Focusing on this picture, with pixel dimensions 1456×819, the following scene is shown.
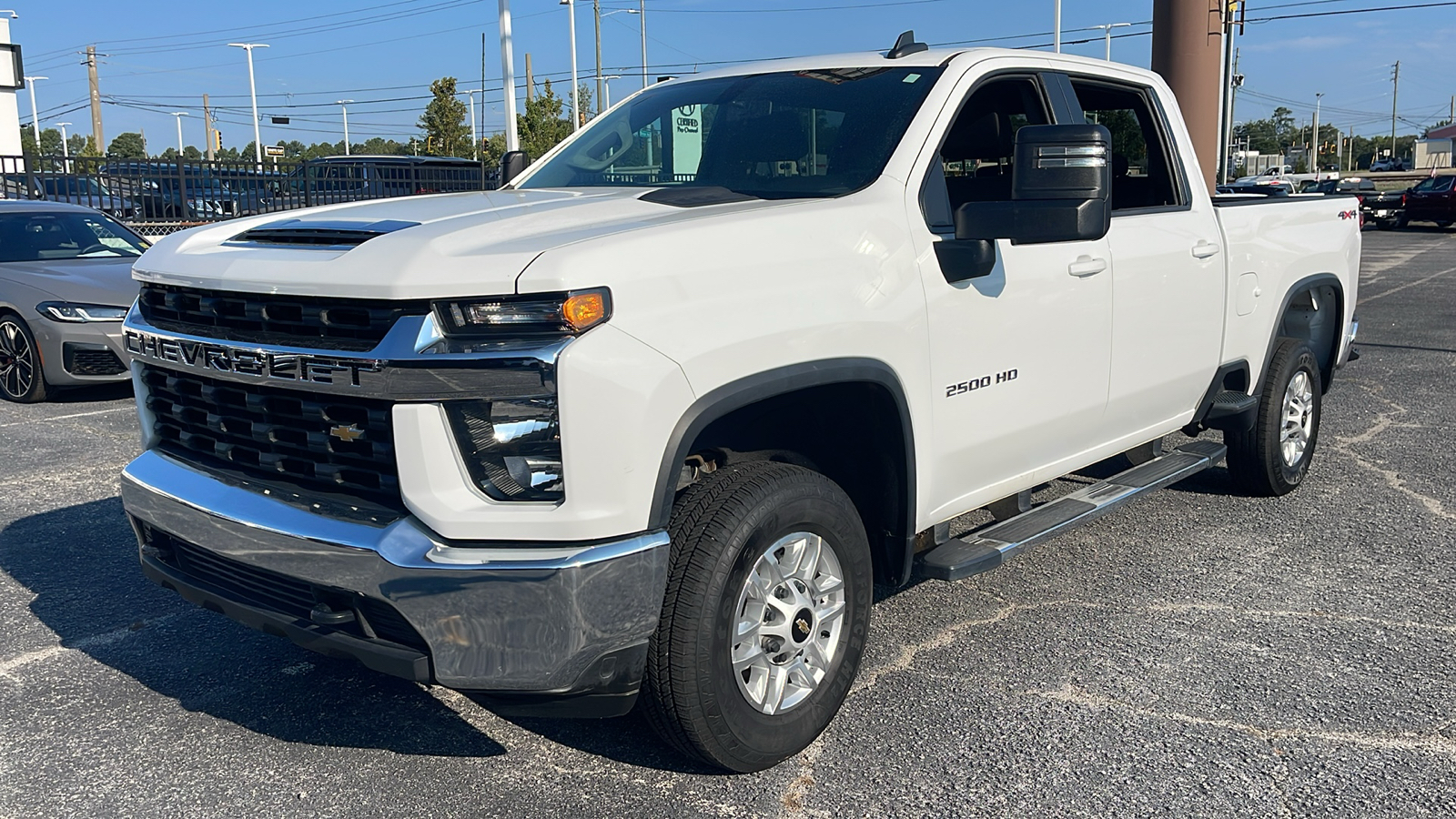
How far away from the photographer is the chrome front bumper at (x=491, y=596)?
262 centimetres

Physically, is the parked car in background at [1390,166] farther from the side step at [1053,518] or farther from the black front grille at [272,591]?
the black front grille at [272,591]

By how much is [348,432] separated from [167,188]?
16970mm

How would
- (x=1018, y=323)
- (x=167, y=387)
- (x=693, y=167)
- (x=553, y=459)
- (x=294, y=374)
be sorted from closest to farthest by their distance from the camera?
1. (x=553, y=459)
2. (x=294, y=374)
3. (x=167, y=387)
4. (x=1018, y=323)
5. (x=693, y=167)

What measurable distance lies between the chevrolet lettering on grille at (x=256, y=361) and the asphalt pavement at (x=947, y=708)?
110 centimetres

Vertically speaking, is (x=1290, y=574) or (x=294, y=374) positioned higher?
(x=294, y=374)

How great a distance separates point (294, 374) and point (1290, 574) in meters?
3.83

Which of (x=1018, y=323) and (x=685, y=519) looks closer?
(x=685, y=519)

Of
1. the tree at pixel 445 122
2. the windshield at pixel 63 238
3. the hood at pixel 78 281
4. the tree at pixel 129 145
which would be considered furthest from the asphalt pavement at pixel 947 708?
the tree at pixel 129 145

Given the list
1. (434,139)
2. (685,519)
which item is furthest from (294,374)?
(434,139)

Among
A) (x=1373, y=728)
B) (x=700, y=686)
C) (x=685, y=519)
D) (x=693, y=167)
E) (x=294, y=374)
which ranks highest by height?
(x=693, y=167)

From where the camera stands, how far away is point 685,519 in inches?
115

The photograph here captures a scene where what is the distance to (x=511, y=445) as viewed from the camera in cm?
266

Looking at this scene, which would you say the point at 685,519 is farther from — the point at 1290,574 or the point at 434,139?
the point at 434,139

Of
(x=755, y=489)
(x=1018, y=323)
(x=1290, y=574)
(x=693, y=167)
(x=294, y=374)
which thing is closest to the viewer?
(x=294, y=374)
